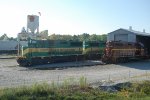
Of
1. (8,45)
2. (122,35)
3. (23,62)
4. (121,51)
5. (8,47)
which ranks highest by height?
(122,35)

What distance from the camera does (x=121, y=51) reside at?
3997cm

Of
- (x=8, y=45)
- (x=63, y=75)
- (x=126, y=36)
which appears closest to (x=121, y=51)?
(x=126, y=36)

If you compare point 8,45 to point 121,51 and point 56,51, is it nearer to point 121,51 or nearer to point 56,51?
point 56,51

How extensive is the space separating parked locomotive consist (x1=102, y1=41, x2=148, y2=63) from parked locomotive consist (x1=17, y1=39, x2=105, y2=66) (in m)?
3.65

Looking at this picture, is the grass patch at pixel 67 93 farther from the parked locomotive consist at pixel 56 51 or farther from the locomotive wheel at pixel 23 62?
the parked locomotive consist at pixel 56 51

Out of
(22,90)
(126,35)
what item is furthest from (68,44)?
(22,90)

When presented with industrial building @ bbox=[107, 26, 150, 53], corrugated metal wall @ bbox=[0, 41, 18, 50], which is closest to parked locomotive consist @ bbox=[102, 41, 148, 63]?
industrial building @ bbox=[107, 26, 150, 53]

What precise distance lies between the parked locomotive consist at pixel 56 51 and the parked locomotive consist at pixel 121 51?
3.65 meters

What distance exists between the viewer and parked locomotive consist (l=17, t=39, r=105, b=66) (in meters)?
35.3

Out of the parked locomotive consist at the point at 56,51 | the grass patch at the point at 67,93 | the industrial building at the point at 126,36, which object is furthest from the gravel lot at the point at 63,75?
the industrial building at the point at 126,36

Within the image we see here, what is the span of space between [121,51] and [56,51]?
8225mm

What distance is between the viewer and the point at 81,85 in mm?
18641

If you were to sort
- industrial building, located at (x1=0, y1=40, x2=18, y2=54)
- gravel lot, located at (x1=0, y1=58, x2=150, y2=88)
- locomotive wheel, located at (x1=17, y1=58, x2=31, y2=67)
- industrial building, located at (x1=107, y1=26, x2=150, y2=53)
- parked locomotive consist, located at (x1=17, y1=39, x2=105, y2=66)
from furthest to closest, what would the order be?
industrial building, located at (x1=0, y1=40, x2=18, y2=54)
industrial building, located at (x1=107, y1=26, x2=150, y2=53)
parked locomotive consist, located at (x1=17, y1=39, x2=105, y2=66)
locomotive wheel, located at (x1=17, y1=58, x2=31, y2=67)
gravel lot, located at (x1=0, y1=58, x2=150, y2=88)

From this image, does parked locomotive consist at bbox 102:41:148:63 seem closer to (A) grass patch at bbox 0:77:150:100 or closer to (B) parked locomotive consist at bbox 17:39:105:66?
(B) parked locomotive consist at bbox 17:39:105:66
